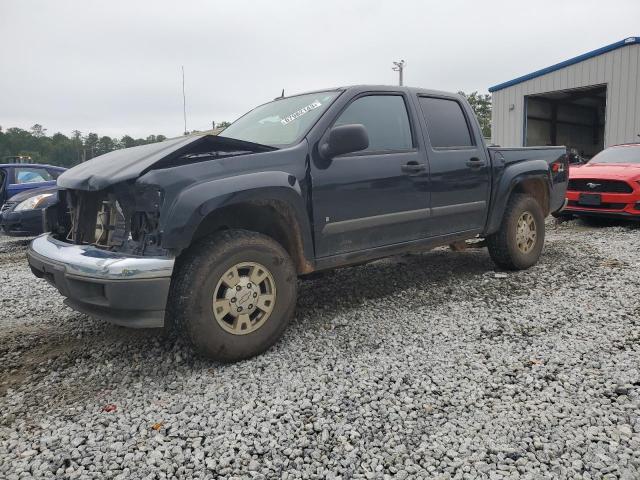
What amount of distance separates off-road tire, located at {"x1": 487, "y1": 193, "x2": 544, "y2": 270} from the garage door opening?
47.0 feet

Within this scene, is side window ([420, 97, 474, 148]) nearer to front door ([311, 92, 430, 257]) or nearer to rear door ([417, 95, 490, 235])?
rear door ([417, 95, 490, 235])

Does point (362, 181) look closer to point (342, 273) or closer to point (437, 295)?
point (437, 295)

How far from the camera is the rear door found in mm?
4266

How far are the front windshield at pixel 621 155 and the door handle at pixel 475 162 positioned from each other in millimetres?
5774

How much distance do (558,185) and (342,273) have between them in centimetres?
267

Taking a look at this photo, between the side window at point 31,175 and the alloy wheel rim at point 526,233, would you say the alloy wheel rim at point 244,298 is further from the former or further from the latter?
the side window at point 31,175

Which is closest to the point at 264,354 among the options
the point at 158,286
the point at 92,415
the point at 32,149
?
the point at 158,286

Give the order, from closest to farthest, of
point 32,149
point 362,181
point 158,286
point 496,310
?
point 158,286, point 362,181, point 496,310, point 32,149

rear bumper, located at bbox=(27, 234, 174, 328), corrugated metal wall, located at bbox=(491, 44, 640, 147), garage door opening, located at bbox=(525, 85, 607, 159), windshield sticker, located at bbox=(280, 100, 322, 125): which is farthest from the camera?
garage door opening, located at bbox=(525, 85, 607, 159)

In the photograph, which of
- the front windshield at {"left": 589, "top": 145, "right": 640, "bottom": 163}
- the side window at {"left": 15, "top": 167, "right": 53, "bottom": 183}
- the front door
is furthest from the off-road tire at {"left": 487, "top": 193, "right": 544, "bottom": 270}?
the side window at {"left": 15, "top": 167, "right": 53, "bottom": 183}

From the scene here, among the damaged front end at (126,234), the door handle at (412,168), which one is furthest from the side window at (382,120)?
the damaged front end at (126,234)

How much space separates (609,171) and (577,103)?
688 inches

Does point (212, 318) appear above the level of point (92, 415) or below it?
above

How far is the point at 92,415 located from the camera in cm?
255
